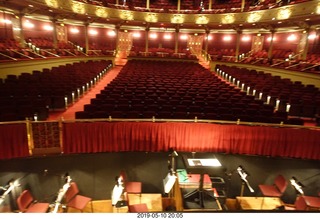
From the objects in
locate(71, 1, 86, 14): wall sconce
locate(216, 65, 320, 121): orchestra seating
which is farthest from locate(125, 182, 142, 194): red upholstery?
locate(71, 1, 86, 14): wall sconce

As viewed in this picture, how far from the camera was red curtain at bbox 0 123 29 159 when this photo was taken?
4723mm

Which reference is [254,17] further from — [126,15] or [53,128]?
[53,128]

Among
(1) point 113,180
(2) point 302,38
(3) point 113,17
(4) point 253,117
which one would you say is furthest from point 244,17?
(1) point 113,180

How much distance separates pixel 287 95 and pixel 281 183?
3991 mm

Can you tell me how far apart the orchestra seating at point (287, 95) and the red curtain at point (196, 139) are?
1.16m

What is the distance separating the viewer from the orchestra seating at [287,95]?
6.95 metres

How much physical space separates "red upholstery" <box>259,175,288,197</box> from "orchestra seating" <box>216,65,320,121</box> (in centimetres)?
197

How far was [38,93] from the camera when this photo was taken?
22.8 ft

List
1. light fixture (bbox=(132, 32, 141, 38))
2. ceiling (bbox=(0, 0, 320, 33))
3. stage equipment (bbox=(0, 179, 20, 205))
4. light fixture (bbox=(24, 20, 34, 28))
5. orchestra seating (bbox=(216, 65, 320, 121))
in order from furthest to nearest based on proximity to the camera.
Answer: light fixture (bbox=(132, 32, 141, 38))
light fixture (bbox=(24, 20, 34, 28))
ceiling (bbox=(0, 0, 320, 33))
orchestra seating (bbox=(216, 65, 320, 121))
stage equipment (bbox=(0, 179, 20, 205))

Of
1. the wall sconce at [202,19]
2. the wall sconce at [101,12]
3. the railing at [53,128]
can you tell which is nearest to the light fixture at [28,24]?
the wall sconce at [101,12]

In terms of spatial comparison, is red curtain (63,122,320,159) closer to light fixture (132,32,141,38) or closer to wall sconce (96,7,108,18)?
wall sconce (96,7,108,18)

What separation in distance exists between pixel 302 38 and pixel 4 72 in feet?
61.7

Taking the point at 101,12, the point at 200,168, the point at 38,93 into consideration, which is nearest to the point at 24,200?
the point at 38,93

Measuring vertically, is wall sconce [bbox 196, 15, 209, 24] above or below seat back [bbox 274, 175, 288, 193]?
above
